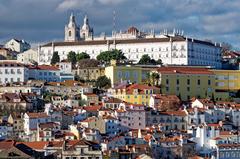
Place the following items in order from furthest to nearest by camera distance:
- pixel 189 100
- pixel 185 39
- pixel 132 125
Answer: pixel 185 39
pixel 189 100
pixel 132 125

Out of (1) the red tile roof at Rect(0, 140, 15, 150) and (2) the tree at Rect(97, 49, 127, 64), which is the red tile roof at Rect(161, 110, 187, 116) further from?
(2) the tree at Rect(97, 49, 127, 64)

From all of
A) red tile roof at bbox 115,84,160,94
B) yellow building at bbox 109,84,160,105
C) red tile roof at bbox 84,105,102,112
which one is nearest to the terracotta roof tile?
red tile roof at bbox 84,105,102,112

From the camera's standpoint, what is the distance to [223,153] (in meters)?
38.3

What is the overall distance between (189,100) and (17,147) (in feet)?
78.8

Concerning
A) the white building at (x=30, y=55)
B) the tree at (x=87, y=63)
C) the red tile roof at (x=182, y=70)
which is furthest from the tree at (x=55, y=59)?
the red tile roof at (x=182, y=70)

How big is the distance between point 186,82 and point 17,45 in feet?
99.7

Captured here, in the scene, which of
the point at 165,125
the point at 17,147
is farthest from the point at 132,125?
the point at 17,147

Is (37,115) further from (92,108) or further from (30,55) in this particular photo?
(30,55)

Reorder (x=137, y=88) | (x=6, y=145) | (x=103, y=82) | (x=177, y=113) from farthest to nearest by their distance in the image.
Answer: (x=103, y=82), (x=137, y=88), (x=177, y=113), (x=6, y=145)

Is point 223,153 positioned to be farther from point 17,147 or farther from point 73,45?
point 73,45

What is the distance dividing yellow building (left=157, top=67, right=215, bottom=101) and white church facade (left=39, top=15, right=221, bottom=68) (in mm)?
11121

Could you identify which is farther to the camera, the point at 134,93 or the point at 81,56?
the point at 81,56

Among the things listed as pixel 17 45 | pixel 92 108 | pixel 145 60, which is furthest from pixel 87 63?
pixel 17 45

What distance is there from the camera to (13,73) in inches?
2094
